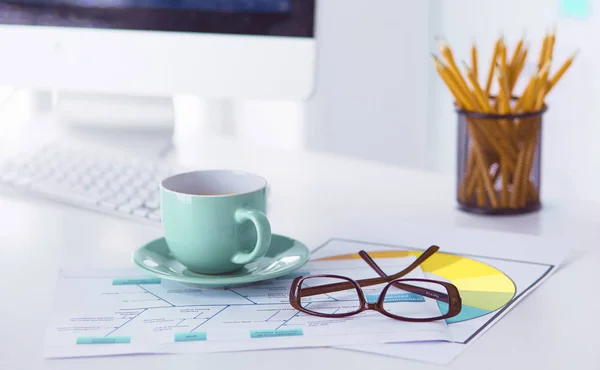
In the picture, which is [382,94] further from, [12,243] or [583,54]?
[12,243]

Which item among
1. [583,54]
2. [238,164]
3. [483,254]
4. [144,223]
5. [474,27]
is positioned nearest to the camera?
[483,254]

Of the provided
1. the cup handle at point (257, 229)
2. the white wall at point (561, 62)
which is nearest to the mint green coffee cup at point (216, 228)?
the cup handle at point (257, 229)

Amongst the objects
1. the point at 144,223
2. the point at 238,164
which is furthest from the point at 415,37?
the point at 144,223

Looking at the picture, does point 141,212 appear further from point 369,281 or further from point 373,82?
point 373,82

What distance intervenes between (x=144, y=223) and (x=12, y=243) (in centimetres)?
13

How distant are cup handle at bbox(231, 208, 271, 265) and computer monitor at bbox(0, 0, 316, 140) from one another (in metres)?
0.32

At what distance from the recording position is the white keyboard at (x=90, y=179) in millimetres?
859

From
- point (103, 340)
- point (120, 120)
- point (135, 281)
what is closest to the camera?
point (103, 340)

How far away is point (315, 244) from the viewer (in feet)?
2.50

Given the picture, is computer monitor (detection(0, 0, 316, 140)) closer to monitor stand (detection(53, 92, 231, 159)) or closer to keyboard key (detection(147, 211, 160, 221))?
monitor stand (detection(53, 92, 231, 159))

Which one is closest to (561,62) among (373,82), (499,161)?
(373,82)

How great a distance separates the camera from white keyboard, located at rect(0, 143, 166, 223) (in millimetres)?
859

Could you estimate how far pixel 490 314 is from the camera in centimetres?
58

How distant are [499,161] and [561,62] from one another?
1098 millimetres
